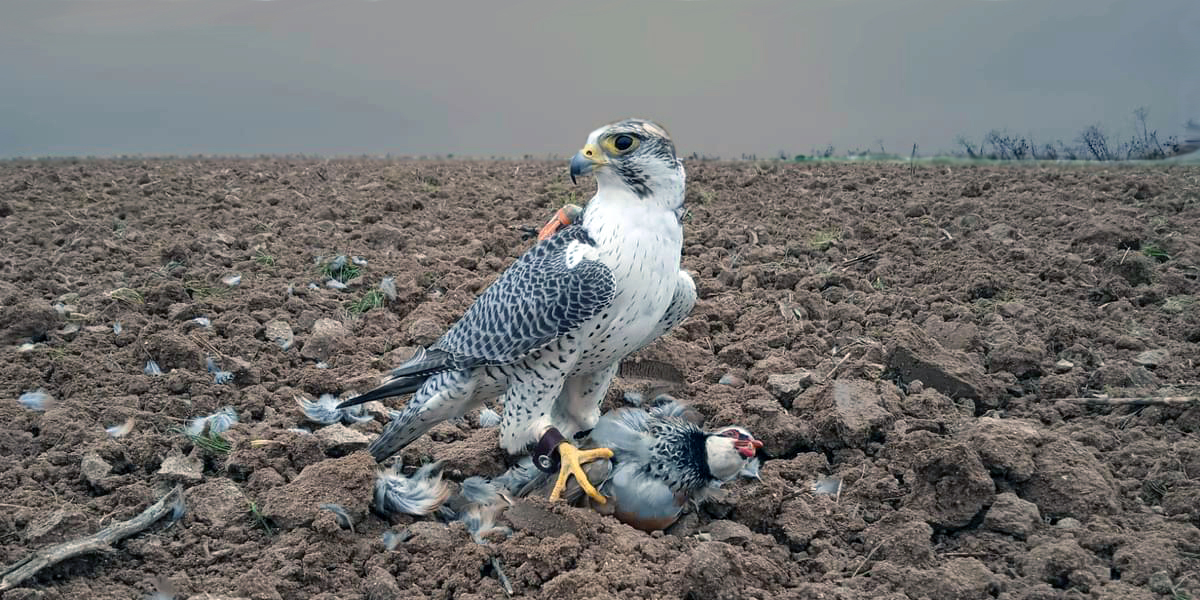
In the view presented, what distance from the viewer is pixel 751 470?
429 cm

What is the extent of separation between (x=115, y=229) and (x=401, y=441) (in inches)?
238

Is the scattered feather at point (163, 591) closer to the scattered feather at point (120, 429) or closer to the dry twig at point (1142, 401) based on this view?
the scattered feather at point (120, 429)

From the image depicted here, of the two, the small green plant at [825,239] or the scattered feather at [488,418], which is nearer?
the scattered feather at [488,418]

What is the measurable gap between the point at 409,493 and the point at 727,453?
4.50ft

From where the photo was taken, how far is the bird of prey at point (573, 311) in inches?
157

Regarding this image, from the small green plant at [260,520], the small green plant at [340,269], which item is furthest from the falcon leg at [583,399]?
the small green plant at [340,269]

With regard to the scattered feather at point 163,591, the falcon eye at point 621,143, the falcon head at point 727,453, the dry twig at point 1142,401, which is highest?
the falcon eye at point 621,143

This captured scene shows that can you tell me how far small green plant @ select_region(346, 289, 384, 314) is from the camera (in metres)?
6.71

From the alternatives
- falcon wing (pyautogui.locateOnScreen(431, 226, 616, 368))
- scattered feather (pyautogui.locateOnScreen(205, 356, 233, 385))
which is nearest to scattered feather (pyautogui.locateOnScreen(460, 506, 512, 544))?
falcon wing (pyautogui.locateOnScreen(431, 226, 616, 368))

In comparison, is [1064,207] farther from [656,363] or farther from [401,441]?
[401,441]

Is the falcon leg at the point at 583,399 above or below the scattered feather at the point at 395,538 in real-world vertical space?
above

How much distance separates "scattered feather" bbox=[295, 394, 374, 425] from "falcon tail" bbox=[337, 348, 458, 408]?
1.76 feet

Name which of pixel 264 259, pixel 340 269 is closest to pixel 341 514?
pixel 340 269

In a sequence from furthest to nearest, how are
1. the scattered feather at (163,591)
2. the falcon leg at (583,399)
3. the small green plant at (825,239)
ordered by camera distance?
1. the small green plant at (825,239)
2. the falcon leg at (583,399)
3. the scattered feather at (163,591)
